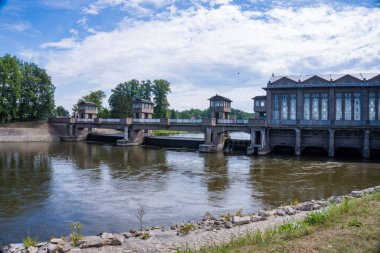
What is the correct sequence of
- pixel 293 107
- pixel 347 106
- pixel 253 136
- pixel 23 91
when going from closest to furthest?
1. pixel 347 106
2. pixel 253 136
3. pixel 293 107
4. pixel 23 91

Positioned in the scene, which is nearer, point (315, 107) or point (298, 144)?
point (298, 144)

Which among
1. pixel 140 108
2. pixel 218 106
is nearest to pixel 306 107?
pixel 218 106

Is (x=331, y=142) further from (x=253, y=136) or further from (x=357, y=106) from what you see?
(x=253, y=136)

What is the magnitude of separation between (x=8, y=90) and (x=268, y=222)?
87.2 m

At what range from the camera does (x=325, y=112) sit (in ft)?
191

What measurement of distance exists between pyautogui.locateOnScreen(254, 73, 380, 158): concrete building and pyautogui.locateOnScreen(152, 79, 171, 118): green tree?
55561 mm

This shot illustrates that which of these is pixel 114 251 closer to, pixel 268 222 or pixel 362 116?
pixel 268 222

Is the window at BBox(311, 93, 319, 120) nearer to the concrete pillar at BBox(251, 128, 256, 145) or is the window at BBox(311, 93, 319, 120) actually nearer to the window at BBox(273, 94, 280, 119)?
the window at BBox(273, 94, 280, 119)

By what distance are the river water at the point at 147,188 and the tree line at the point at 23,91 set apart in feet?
157

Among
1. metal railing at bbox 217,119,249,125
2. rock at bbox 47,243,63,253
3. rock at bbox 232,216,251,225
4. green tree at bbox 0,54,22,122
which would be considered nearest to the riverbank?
green tree at bbox 0,54,22,122

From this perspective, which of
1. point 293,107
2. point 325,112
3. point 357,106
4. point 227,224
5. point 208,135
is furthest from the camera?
point 208,135

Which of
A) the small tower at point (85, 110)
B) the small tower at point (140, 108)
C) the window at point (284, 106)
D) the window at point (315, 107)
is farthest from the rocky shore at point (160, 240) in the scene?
the small tower at point (85, 110)

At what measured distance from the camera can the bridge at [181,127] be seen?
59.9 metres

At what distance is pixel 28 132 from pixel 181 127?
38.5 m
